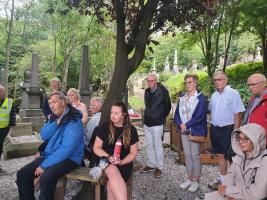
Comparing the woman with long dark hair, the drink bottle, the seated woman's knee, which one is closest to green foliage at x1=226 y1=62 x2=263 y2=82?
the woman with long dark hair

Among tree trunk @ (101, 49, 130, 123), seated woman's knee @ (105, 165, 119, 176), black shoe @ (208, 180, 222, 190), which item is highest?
tree trunk @ (101, 49, 130, 123)

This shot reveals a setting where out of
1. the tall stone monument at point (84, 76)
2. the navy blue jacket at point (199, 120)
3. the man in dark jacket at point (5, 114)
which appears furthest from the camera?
the tall stone monument at point (84, 76)

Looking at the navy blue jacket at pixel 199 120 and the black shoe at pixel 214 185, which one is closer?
the navy blue jacket at pixel 199 120

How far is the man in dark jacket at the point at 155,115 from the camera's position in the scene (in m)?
5.84

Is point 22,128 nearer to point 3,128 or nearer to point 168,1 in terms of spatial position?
point 3,128

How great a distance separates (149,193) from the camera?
5.09 meters

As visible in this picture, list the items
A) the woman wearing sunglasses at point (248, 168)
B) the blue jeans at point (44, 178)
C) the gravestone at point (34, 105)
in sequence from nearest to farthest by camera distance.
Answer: the woman wearing sunglasses at point (248, 168), the blue jeans at point (44, 178), the gravestone at point (34, 105)

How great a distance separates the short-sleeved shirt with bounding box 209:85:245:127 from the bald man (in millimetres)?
576

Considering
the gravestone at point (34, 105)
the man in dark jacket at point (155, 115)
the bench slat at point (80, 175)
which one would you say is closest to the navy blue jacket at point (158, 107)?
the man in dark jacket at point (155, 115)

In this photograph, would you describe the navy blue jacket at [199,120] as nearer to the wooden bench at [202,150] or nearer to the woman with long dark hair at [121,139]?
the woman with long dark hair at [121,139]

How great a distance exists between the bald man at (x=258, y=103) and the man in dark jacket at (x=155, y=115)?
182 cm

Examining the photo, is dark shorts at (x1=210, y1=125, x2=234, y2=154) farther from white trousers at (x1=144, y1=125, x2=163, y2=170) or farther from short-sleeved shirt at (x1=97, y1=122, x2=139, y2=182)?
short-sleeved shirt at (x1=97, y1=122, x2=139, y2=182)

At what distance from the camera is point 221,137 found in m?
5.01

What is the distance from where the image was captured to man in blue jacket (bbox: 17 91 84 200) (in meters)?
3.86
